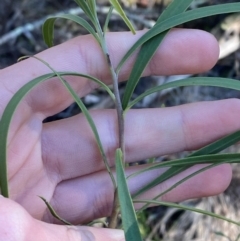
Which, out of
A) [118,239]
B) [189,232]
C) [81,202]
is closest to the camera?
[118,239]

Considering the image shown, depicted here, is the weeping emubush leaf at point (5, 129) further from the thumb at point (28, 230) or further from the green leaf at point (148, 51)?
the green leaf at point (148, 51)

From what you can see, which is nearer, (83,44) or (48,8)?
(83,44)

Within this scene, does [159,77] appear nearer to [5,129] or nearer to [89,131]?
[89,131]

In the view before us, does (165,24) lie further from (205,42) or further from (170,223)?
(170,223)

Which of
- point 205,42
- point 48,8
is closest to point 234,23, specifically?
point 48,8

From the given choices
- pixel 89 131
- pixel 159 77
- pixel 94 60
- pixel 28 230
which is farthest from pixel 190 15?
pixel 159 77

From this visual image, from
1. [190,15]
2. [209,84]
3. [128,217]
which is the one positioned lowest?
[128,217]

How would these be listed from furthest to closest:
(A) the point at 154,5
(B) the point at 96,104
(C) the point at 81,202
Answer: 1. (A) the point at 154,5
2. (B) the point at 96,104
3. (C) the point at 81,202

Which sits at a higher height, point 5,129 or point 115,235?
point 5,129

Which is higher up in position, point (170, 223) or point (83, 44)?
point (83, 44)
